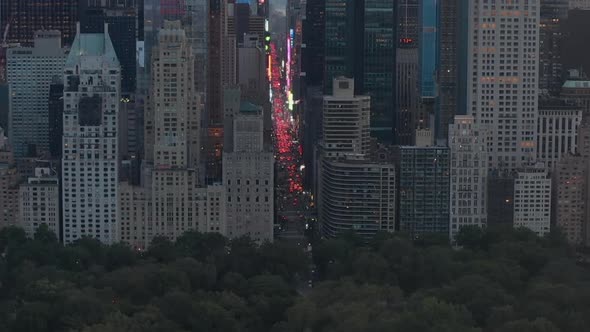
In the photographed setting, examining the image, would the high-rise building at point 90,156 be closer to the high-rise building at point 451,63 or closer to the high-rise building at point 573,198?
the high-rise building at point 451,63

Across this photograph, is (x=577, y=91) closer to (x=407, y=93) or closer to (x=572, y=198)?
(x=407, y=93)

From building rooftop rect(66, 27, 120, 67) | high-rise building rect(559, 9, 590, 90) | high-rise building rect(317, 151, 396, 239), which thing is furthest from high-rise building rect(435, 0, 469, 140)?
building rooftop rect(66, 27, 120, 67)

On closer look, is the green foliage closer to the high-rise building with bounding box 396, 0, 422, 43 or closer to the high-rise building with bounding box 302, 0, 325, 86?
the high-rise building with bounding box 396, 0, 422, 43

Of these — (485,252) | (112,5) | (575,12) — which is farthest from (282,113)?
(485,252)

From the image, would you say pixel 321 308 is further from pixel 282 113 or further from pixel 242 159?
pixel 282 113

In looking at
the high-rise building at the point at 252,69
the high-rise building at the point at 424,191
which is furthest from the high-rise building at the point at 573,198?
the high-rise building at the point at 252,69
